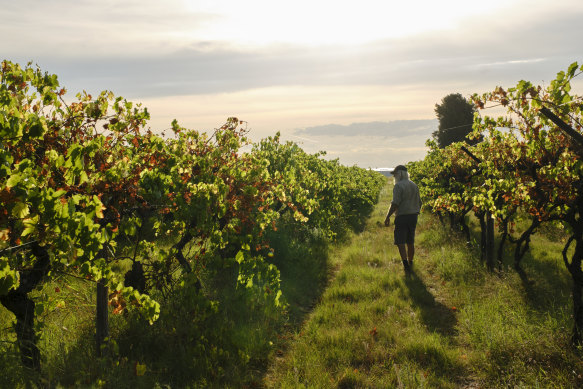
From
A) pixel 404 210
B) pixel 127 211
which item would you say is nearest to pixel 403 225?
pixel 404 210

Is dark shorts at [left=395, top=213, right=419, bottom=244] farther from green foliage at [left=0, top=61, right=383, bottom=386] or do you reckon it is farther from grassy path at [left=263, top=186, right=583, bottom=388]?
green foliage at [left=0, top=61, right=383, bottom=386]

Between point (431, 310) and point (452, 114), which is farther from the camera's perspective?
point (452, 114)

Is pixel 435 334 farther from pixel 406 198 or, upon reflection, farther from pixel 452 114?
pixel 452 114

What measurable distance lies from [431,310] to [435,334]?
1114 mm

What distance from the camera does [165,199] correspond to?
4.87m

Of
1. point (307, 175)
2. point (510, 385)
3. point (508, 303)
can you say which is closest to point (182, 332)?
point (510, 385)

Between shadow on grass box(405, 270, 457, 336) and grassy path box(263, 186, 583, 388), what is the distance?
0.7 inches

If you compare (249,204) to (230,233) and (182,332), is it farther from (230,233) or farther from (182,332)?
(182,332)

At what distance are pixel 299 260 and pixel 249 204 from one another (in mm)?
3774

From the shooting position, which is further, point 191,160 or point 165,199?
point 191,160

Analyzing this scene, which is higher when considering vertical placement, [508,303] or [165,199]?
[165,199]

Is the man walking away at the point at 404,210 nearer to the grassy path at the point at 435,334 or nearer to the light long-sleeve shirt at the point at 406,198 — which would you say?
the light long-sleeve shirt at the point at 406,198

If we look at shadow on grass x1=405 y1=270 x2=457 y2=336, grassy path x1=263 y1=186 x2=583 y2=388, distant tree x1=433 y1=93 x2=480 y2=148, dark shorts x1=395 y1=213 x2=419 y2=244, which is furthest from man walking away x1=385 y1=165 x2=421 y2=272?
distant tree x1=433 y1=93 x2=480 y2=148

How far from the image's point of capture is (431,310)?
662cm
